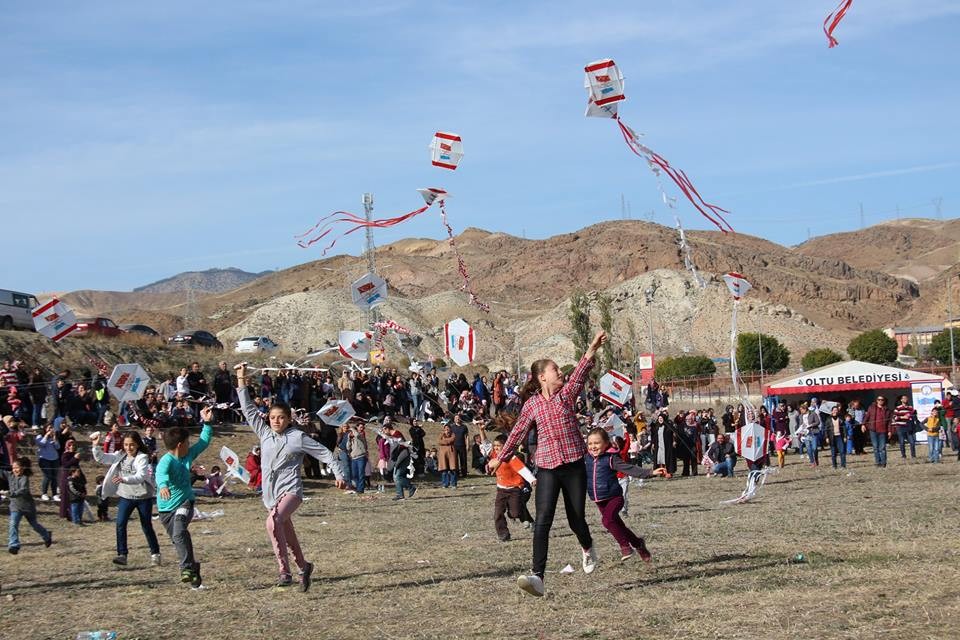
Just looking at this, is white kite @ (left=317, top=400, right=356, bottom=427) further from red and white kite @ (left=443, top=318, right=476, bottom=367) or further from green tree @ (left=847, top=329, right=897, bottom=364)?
green tree @ (left=847, top=329, right=897, bottom=364)

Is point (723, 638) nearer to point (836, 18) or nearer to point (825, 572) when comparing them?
point (825, 572)

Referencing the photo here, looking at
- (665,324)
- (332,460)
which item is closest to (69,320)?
(332,460)

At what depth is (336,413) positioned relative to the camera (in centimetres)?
2258

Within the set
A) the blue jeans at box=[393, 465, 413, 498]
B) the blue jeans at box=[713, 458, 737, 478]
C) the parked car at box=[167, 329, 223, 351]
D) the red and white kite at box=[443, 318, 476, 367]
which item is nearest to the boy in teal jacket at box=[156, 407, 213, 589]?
the blue jeans at box=[393, 465, 413, 498]

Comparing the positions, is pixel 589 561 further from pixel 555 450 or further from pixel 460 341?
pixel 460 341

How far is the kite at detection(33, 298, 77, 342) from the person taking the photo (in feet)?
75.0

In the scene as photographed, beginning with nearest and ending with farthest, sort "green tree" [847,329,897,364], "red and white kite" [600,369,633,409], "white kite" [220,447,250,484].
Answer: "white kite" [220,447,250,484], "red and white kite" [600,369,633,409], "green tree" [847,329,897,364]

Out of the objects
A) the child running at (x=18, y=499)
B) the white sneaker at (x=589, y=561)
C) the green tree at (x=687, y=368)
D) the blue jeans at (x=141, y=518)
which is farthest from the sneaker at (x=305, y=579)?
the green tree at (x=687, y=368)

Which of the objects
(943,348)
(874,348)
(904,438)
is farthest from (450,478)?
(943,348)

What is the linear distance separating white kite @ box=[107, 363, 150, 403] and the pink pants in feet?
46.0

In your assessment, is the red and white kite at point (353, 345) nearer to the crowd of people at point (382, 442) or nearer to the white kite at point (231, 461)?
the crowd of people at point (382, 442)

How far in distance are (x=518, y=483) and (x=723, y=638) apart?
665 centimetres

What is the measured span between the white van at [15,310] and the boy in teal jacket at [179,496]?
29966mm

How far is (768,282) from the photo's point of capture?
145 m
